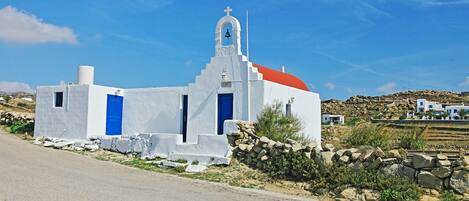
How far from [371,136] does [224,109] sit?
6.44 meters

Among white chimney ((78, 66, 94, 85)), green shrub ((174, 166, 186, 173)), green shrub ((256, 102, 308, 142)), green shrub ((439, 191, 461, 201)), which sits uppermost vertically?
white chimney ((78, 66, 94, 85))

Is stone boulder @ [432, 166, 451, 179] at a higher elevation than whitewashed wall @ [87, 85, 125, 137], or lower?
lower

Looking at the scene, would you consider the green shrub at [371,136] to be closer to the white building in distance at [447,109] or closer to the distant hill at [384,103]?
the white building in distance at [447,109]

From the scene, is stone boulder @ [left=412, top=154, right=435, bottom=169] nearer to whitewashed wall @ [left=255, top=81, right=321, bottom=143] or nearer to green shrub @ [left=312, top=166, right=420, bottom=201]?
green shrub @ [left=312, top=166, right=420, bottom=201]

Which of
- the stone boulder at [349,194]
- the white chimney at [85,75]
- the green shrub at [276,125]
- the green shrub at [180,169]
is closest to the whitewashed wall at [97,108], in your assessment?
the white chimney at [85,75]

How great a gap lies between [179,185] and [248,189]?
1.96 meters

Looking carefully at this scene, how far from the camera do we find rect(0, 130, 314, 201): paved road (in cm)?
988

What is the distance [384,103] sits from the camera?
280ft

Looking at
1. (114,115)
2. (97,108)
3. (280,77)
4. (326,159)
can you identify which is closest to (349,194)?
(326,159)

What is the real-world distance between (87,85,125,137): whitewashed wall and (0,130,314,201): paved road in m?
5.15

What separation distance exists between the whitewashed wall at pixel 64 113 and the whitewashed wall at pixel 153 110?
2118 mm

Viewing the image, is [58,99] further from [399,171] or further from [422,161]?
[422,161]

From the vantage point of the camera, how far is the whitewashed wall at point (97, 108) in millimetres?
20953

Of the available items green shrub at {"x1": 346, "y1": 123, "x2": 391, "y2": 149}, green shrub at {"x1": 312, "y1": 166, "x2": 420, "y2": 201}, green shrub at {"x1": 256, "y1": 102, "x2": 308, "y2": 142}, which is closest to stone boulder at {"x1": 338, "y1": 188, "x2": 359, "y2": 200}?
green shrub at {"x1": 312, "y1": 166, "x2": 420, "y2": 201}
